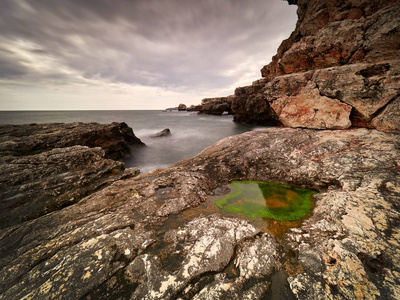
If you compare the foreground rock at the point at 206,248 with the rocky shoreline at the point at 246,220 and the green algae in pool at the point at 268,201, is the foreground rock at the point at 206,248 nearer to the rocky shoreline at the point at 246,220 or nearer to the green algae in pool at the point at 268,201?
the rocky shoreline at the point at 246,220

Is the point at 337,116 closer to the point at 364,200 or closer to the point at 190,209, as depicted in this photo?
the point at 364,200

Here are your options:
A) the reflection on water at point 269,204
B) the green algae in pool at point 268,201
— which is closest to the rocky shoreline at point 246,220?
the reflection on water at point 269,204

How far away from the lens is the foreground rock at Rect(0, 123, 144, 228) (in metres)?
5.09

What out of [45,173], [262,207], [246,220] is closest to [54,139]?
[45,173]

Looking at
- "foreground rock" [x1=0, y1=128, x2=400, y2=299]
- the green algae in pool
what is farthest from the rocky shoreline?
the green algae in pool

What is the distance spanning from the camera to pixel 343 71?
746cm

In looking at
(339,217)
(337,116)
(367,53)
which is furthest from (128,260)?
(367,53)

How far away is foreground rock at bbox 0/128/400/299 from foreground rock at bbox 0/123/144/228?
1064 mm

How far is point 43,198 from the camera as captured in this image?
5.38m

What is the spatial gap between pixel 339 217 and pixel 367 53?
869 cm

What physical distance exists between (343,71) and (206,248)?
10.2 metres

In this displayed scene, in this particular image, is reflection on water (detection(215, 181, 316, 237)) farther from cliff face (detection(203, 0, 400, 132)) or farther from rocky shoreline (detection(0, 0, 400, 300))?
cliff face (detection(203, 0, 400, 132))

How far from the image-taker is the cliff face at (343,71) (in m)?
6.54

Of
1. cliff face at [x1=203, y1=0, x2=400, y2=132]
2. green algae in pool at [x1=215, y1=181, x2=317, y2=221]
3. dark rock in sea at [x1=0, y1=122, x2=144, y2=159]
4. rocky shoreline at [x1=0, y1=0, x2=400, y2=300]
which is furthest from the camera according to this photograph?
dark rock in sea at [x1=0, y1=122, x2=144, y2=159]
